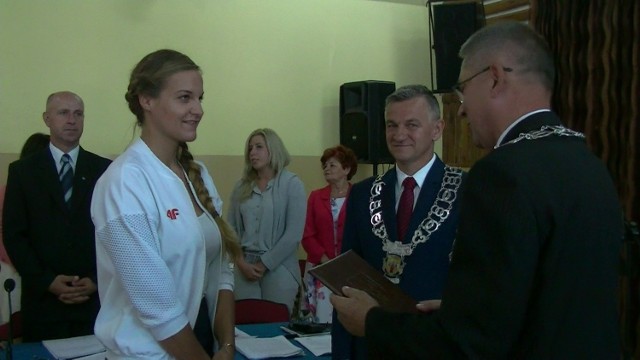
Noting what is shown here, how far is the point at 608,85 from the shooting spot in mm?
5078

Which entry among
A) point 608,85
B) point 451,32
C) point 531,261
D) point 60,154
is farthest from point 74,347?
point 451,32

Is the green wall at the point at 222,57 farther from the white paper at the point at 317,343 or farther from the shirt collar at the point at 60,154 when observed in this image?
the white paper at the point at 317,343

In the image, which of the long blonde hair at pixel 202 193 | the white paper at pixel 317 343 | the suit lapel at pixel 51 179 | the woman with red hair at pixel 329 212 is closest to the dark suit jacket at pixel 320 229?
the woman with red hair at pixel 329 212

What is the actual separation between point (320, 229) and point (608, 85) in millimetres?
2350

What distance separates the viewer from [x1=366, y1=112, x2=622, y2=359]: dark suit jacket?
1334 millimetres

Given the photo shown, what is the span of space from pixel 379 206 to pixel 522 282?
1183 millimetres

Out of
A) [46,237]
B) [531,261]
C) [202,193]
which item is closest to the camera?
[531,261]

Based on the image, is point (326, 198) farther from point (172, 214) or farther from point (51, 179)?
point (172, 214)

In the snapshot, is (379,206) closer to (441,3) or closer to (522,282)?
(522,282)

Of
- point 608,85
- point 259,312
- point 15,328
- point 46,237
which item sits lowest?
point 259,312

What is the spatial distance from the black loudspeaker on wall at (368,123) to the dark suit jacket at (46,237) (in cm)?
336

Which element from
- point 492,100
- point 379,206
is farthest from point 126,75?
point 492,100

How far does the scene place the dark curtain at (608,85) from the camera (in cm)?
486

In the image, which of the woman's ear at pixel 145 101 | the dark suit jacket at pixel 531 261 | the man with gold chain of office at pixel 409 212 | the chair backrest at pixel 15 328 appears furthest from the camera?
the chair backrest at pixel 15 328
